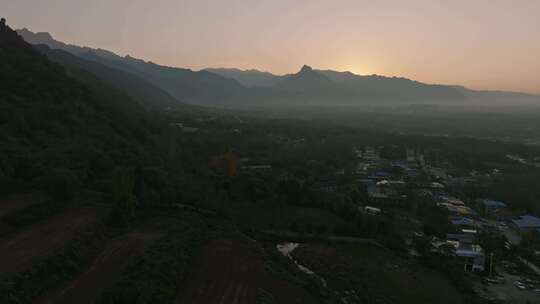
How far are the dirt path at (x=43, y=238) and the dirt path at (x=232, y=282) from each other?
552cm

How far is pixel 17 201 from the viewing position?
2080cm

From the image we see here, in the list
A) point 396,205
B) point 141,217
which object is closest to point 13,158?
point 141,217

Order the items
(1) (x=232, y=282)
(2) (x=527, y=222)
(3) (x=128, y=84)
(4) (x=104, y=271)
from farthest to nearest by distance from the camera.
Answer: (3) (x=128, y=84) < (2) (x=527, y=222) < (1) (x=232, y=282) < (4) (x=104, y=271)

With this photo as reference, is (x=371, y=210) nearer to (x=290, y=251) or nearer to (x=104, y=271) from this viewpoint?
(x=290, y=251)

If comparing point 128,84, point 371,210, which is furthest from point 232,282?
point 128,84

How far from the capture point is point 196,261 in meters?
18.2

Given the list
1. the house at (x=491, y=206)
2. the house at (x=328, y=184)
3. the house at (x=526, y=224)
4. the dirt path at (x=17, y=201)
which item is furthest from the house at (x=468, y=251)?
the dirt path at (x=17, y=201)

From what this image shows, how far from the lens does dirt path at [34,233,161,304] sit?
1418cm

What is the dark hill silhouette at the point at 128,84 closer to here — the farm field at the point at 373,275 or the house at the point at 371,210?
the house at the point at 371,210

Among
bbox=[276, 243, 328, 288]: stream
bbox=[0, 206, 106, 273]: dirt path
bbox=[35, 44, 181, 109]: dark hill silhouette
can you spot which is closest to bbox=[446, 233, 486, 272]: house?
bbox=[276, 243, 328, 288]: stream

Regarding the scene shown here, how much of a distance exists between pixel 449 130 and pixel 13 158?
107 metres

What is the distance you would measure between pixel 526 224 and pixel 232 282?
27.0 meters

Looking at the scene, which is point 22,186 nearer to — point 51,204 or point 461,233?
point 51,204

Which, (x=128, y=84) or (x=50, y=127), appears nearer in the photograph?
(x=50, y=127)
